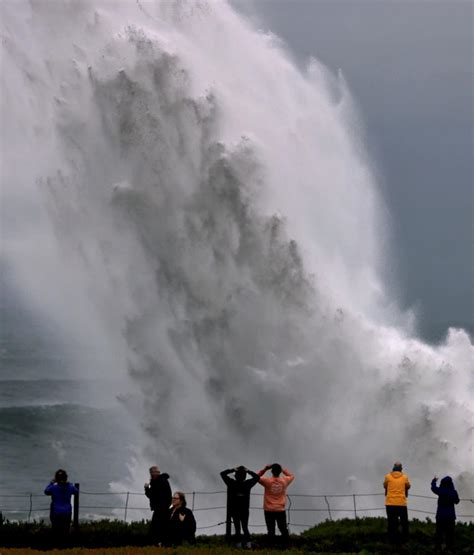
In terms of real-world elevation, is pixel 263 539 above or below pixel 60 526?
below

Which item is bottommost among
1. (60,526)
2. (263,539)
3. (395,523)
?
(263,539)

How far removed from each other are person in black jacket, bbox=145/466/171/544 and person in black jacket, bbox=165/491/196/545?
0.30 meters

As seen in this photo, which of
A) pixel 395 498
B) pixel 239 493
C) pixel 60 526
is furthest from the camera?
pixel 395 498

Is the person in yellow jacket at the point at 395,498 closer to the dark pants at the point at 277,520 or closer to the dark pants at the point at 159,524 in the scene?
the dark pants at the point at 277,520

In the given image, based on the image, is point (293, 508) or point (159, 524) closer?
point (159, 524)

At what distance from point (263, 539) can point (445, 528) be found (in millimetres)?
3824

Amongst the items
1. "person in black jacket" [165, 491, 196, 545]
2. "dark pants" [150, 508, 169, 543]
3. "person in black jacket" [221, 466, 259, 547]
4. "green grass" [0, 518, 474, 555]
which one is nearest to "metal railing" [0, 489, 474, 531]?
"green grass" [0, 518, 474, 555]

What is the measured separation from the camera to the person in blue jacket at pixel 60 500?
698 inches

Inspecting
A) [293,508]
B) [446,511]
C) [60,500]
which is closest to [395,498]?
[446,511]

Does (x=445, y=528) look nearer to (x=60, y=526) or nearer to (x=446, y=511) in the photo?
(x=446, y=511)

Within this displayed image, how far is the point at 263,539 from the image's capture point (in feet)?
64.0

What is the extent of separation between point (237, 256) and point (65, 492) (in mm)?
15508

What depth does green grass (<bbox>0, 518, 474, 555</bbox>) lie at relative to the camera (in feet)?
59.9

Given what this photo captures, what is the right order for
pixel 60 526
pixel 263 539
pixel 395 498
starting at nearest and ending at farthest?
pixel 60 526
pixel 395 498
pixel 263 539
